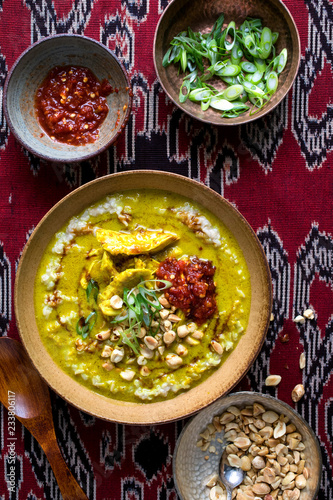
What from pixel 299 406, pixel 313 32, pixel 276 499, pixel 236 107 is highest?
pixel 313 32

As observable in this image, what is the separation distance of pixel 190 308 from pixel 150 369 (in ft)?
1.77

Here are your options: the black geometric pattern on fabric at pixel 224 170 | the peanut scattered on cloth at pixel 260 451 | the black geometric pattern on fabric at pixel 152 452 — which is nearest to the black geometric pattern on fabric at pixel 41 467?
the black geometric pattern on fabric at pixel 152 452

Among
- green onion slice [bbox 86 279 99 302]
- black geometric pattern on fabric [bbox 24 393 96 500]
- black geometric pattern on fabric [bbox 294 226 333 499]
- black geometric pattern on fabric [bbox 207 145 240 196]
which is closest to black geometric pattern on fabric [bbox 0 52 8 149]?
green onion slice [bbox 86 279 99 302]

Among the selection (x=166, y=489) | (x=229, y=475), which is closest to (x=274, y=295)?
(x=229, y=475)

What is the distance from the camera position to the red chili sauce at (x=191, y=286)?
123 inches

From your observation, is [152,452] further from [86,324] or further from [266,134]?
[266,134]

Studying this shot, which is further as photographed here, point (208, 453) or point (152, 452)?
point (152, 452)

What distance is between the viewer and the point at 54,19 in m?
3.56

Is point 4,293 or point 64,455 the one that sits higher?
point 4,293

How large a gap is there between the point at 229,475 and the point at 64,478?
4.15 ft

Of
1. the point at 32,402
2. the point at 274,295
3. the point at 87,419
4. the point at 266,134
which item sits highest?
the point at 266,134

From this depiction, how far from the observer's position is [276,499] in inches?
129

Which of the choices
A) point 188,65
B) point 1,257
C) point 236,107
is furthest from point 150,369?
point 188,65

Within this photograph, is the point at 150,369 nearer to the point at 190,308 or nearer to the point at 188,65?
the point at 190,308
